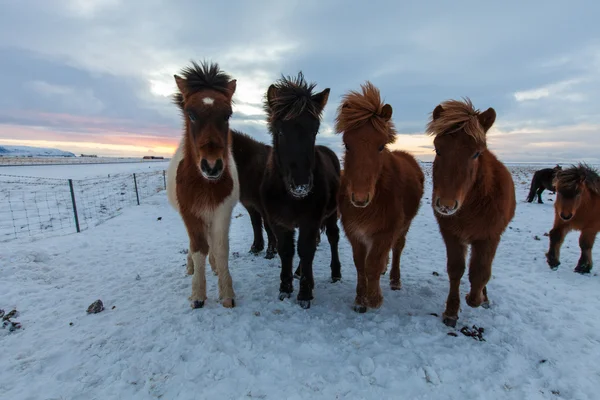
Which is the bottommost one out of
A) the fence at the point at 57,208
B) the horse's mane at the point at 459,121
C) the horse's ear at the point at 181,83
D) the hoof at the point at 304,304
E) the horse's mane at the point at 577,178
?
the fence at the point at 57,208

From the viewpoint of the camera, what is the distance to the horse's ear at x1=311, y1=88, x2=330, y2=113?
364 centimetres

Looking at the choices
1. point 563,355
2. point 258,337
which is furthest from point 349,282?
point 563,355

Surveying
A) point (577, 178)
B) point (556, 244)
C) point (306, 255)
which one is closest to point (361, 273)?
point (306, 255)

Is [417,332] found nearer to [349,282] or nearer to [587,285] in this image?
[349,282]

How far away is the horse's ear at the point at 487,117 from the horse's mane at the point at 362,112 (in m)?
0.94

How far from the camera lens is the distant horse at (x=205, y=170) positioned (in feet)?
10.7

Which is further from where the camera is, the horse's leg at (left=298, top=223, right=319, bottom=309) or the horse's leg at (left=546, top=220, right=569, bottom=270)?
the horse's leg at (left=546, top=220, right=569, bottom=270)

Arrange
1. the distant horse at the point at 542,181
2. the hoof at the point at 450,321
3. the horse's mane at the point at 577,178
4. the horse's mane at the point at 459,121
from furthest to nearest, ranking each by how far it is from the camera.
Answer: the distant horse at the point at 542,181 < the horse's mane at the point at 577,178 < the hoof at the point at 450,321 < the horse's mane at the point at 459,121

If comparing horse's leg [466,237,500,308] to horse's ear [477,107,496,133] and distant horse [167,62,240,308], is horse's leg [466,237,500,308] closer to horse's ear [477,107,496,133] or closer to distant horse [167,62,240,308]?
horse's ear [477,107,496,133]

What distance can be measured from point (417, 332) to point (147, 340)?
2993 mm

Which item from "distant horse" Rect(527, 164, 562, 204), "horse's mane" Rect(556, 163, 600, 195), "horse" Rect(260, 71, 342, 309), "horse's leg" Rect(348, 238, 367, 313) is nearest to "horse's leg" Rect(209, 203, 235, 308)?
"horse" Rect(260, 71, 342, 309)

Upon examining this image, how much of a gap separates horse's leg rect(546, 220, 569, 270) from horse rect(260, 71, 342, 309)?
460 cm

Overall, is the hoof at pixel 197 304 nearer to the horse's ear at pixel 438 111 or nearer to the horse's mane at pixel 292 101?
the horse's mane at pixel 292 101

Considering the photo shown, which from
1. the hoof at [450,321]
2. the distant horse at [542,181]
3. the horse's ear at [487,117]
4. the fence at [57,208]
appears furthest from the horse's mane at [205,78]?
the distant horse at [542,181]
